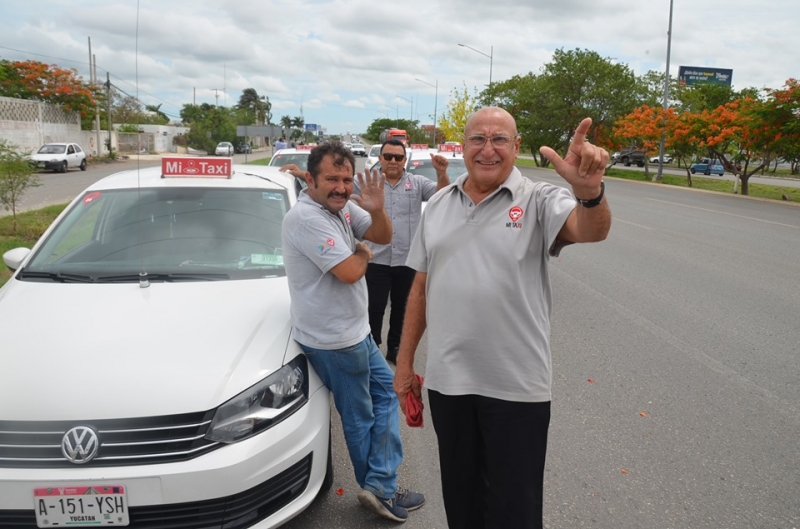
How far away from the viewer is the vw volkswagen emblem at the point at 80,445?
2477 mm

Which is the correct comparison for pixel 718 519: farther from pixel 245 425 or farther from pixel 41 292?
pixel 41 292

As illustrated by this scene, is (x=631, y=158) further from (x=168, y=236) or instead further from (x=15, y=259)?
(x=15, y=259)

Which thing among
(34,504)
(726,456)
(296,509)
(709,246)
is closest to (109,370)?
(34,504)

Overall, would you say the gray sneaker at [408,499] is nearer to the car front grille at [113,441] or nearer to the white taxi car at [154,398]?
the white taxi car at [154,398]

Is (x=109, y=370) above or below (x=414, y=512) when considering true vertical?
above

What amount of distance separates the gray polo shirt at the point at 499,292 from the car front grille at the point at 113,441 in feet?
3.36

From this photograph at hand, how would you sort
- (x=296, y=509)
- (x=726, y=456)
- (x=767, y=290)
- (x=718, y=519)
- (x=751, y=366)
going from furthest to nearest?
1. (x=767, y=290)
2. (x=751, y=366)
3. (x=726, y=456)
4. (x=718, y=519)
5. (x=296, y=509)

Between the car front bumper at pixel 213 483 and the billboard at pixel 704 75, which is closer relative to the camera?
the car front bumper at pixel 213 483

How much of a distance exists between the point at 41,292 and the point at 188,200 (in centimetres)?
115

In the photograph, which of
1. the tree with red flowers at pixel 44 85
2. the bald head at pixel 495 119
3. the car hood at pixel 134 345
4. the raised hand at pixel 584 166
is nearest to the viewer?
the raised hand at pixel 584 166

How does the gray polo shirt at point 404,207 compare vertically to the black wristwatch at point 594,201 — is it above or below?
below

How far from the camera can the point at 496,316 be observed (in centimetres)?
232

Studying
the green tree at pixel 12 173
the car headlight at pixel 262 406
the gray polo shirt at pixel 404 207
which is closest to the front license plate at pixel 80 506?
the car headlight at pixel 262 406

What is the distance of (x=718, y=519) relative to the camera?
321 centimetres
